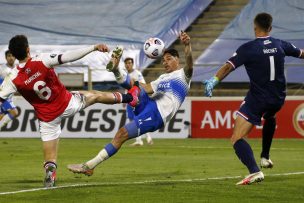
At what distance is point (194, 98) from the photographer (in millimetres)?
27562

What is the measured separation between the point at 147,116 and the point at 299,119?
13514mm

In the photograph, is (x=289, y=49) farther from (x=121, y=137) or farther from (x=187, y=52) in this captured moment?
(x=121, y=137)

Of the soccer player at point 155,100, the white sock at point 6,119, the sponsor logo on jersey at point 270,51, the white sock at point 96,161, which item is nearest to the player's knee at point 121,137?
the soccer player at point 155,100

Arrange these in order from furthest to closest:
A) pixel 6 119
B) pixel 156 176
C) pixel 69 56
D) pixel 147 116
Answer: pixel 6 119
pixel 156 176
pixel 147 116
pixel 69 56

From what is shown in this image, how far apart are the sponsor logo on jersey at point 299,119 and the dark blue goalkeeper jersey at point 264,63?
1371 cm

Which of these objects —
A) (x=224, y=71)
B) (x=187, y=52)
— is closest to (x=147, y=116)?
(x=187, y=52)

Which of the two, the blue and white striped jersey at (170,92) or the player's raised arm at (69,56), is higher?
the player's raised arm at (69,56)

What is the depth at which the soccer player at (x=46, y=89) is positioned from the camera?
12.6m

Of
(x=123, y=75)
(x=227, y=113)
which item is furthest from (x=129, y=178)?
(x=227, y=113)

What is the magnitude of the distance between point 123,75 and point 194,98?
1338 centimetres

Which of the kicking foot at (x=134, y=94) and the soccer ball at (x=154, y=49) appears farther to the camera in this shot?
the soccer ball at (x=154, y=49)

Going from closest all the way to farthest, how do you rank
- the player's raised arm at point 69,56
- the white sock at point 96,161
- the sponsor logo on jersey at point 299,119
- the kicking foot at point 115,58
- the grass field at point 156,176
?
1. the grass field at point 156,176
2. the player's raised arm at point 69,56
3. the white sock at point 96,161
4. the kicking foot at point 115,58
5. the sponsor logo on jersey at point 299,119

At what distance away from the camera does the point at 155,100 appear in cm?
1414

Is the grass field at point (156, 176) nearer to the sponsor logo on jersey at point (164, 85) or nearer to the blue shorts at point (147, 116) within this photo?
the blue shorts at point (147, 116)
